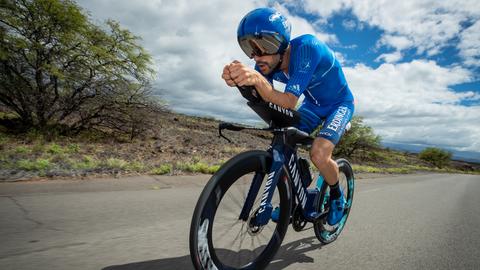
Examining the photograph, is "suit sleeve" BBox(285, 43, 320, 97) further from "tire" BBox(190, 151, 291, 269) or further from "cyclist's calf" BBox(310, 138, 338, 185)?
"cyclist's calf" BBox(310, 138, 338, 185)

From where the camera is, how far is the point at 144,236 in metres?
2.52

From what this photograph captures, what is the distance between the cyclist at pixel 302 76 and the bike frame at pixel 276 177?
220mm

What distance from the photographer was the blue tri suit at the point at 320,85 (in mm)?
2051

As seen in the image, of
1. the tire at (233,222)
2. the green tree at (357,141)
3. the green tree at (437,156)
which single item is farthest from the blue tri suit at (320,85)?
the green tree at (437,156)

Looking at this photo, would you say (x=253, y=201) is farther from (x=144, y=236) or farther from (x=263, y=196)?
(x=144, y=236)

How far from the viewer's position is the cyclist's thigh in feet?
8.36

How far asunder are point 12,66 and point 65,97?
195 cm

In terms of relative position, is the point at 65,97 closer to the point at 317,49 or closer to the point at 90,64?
the point at 90,64

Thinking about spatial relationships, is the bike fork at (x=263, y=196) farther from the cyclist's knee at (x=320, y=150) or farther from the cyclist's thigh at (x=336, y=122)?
the cyclist's thigh at (x=336, y=122)

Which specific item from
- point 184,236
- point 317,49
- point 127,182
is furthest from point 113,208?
point 317,49

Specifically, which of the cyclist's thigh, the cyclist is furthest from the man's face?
the cyclist's thigh

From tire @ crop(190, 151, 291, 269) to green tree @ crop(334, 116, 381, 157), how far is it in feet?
107

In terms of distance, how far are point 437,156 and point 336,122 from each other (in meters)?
101

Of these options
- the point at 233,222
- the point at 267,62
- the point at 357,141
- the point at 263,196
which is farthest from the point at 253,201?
the point at 357,141
